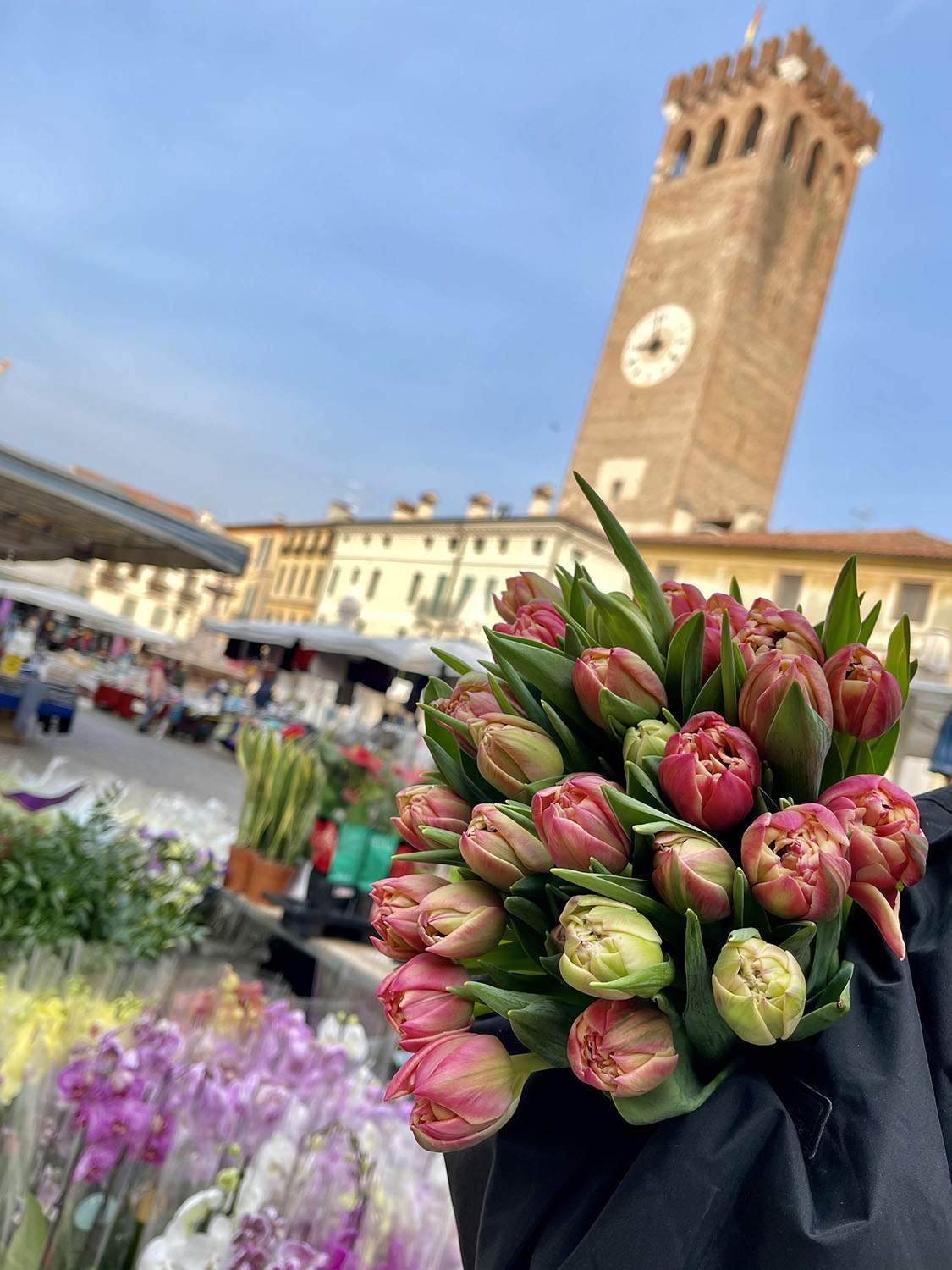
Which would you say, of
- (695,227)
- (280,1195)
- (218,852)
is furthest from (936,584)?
(280,1195)

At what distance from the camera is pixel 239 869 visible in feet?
13.0

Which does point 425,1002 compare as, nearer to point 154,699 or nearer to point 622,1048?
point 622,1048

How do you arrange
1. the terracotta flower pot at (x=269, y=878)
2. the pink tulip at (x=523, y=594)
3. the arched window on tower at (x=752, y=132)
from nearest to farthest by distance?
1. the pink tulip at (x=523, y=594)
2. the terracotta flower pot at (x=269, y=878)
3. the arched window on tower at (x=752, y=132)

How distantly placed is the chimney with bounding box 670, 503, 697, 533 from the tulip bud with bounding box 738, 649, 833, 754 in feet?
100

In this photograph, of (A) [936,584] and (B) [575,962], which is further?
(A) [936,584]

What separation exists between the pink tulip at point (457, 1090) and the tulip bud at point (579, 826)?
140 millimetres

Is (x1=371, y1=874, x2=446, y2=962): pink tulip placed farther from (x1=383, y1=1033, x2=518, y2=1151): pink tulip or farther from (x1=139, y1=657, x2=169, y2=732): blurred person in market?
(x1=139, y1=657, x2=169, y2=732): blurred person in market

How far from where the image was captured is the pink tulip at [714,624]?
0.81 metres

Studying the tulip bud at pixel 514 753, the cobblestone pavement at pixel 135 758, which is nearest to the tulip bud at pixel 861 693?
the tulip bud at pixel 514 753

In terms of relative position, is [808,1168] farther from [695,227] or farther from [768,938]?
[695,227]

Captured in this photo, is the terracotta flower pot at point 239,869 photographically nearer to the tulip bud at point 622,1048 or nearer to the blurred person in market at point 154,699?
the tulip bud at point 622,1048

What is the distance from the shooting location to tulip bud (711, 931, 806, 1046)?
0.62 meters

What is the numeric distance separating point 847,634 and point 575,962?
363 mm

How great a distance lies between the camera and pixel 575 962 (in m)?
0.62
